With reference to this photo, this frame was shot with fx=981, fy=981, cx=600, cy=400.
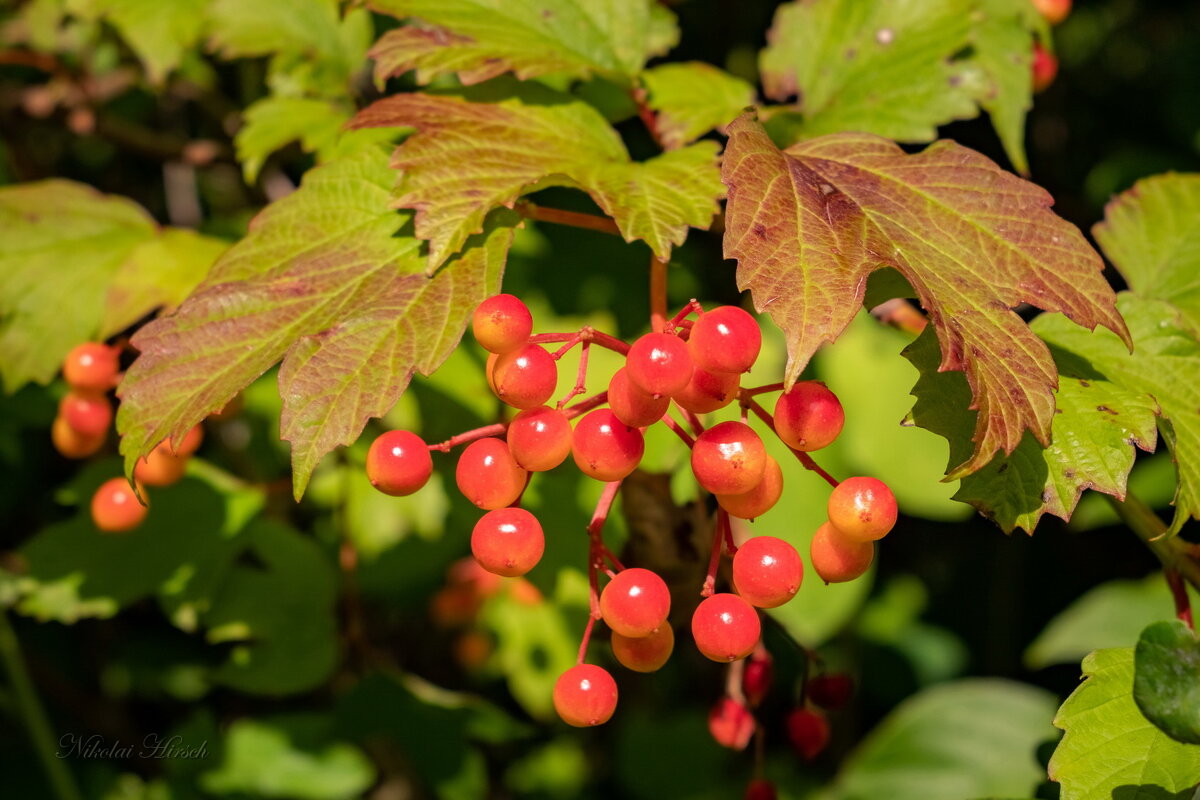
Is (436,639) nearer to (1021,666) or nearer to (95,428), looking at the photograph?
(95,428)

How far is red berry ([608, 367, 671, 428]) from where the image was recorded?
2.70ft

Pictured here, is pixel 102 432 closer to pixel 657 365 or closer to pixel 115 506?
pixel 115 506

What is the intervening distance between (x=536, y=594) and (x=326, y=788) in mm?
535

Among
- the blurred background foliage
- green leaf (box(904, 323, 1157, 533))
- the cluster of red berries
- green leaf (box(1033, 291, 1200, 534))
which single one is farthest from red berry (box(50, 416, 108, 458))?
green leaf (box(1033, 291, 1200, 534))

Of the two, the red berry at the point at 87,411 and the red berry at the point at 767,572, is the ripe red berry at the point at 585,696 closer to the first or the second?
the red berry at the point at 767,572

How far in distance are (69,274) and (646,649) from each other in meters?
1.04

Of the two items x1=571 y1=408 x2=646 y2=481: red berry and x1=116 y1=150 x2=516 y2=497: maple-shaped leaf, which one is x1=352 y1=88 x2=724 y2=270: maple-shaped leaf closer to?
x1=116 y1=150 x2=516 y2=497: maple-shaped leaf

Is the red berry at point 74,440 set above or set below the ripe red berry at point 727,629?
below

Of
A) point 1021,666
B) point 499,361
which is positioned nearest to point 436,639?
point 1021,666

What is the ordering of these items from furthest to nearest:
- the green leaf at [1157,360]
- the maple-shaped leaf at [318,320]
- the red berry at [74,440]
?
the red berry at [74,440]
the green leaf at [1157,360]
the maple-shaped leaf at [318,320]

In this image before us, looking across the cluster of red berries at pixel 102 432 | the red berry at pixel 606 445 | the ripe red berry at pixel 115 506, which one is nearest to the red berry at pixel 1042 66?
the red berry at pixel 606 445

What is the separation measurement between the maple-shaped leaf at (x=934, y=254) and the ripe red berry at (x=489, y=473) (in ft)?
0.91

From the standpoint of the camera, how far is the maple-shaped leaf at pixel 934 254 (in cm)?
80

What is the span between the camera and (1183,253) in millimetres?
1304
